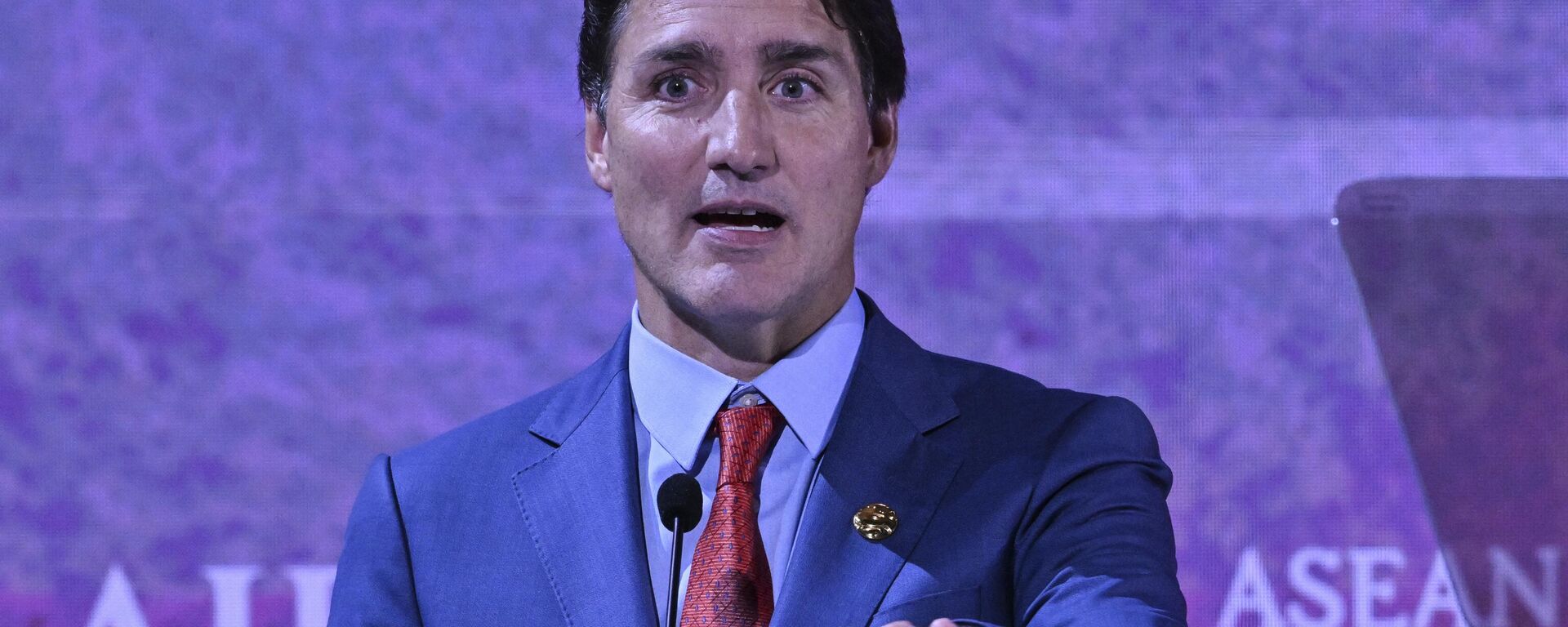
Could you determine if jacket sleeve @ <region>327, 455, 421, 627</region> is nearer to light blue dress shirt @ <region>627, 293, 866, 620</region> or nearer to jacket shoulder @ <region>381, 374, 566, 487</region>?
jacket shoulder @ <region>381, 374, 566, 487</region>

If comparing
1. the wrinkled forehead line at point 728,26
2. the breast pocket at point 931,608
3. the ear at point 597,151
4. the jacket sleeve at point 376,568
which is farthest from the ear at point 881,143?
the jacket sleeve at point 376,568

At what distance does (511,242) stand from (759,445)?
89 centimetres

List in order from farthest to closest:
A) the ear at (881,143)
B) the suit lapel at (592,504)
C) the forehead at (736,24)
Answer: the ear at (881,143)
the forehead at (736,24)
the suit lapel at (592,504)

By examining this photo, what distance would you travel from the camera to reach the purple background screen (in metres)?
2.36

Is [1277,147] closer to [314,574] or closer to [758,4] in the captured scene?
[758,4]

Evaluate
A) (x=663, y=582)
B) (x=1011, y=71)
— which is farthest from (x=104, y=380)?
(x=1011, y=71)

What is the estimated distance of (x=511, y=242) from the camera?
2.42 meters

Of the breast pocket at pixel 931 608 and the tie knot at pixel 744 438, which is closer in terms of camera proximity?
the breast pocket at pixel 931 608

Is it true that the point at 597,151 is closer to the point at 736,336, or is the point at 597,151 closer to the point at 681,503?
the point at 736,336

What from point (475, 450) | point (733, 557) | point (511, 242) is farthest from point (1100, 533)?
point (511, 242)

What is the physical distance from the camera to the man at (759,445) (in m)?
1.56

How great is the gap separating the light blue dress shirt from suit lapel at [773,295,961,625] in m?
0.03

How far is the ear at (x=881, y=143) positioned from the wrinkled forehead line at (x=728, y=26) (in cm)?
12

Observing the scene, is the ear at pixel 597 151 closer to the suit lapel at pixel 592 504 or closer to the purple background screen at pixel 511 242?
the suit lapel at pixel 592 504
